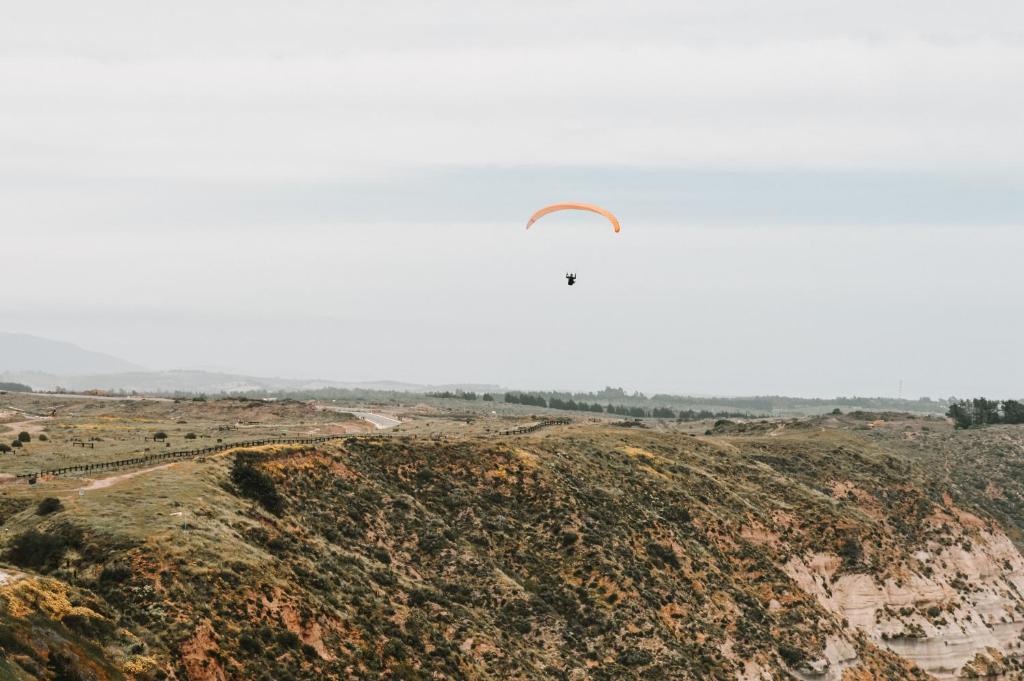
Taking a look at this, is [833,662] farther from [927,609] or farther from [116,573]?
[116,573]

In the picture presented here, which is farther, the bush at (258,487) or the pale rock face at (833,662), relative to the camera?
the pale rock face at (833,662)

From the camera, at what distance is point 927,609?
8556cm

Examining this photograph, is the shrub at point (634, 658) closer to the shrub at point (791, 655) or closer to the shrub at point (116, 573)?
the shrub at point (791, 655)

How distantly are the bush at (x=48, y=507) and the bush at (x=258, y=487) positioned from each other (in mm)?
12191

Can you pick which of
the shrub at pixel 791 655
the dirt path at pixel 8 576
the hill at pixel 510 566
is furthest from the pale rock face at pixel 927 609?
the dirt path at pixel 8 576

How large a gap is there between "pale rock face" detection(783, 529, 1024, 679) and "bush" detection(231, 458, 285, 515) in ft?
159

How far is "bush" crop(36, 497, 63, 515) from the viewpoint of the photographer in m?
44.4

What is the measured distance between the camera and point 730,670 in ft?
203

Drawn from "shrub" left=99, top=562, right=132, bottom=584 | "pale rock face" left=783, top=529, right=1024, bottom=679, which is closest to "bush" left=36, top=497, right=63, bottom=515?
"shrub" left=99, top=562, right=132, bottom=584

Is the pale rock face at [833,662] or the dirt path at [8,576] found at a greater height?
the dirt path at [8,576]

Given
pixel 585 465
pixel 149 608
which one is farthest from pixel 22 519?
Result: pixel 585 465

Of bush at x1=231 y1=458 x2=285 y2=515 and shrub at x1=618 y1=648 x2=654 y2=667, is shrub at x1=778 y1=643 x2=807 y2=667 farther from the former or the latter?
bush at x1=231 y1=458 x2=285 y2=515

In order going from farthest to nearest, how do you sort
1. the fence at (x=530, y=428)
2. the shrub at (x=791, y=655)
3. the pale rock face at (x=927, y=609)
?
the fence at (x=530, y=428) < the pale rock face at (x=927, y=609) < the shrub at (x=791, y=655)

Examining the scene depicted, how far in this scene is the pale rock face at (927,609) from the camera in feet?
270
